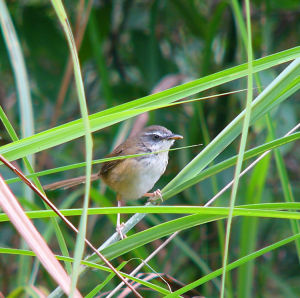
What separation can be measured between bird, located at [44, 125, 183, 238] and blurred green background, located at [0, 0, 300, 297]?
0.23 meters

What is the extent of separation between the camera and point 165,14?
5.21 meters

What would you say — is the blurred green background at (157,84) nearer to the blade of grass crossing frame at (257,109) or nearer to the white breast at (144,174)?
the white breast at (144,174)

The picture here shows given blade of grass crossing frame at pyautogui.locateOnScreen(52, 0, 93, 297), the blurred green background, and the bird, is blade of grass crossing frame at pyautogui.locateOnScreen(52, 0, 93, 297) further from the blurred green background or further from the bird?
the blurred green background

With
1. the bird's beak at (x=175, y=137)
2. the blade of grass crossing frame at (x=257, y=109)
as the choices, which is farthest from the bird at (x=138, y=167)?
the blade of grass crossing frame at (x=257, y=109)

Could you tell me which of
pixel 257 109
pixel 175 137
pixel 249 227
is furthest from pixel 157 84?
pixel 257 109

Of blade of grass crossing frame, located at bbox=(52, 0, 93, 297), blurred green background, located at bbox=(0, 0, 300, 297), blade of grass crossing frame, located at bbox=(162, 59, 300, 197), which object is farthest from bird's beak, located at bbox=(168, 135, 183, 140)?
blade of grass crossing frame, located at bbox=(52, 0, 93, 297)

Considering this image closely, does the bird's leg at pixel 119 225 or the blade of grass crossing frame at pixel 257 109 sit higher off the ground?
the blade of grass crossing frame at pixel 257 109

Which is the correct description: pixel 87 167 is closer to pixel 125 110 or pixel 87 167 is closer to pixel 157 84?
pixel 125 110

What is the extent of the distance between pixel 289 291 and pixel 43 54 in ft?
9.77

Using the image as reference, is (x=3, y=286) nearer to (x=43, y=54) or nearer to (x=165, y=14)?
(x=43, y=54)

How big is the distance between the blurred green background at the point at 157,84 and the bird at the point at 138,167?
23 centimetres

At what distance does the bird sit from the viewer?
359 centimetres

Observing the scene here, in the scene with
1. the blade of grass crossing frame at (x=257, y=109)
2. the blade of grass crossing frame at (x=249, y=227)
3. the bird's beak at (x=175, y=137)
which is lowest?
the blade of grass crossing frame at (x=249, y=227)

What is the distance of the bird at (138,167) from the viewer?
11.8 ft
